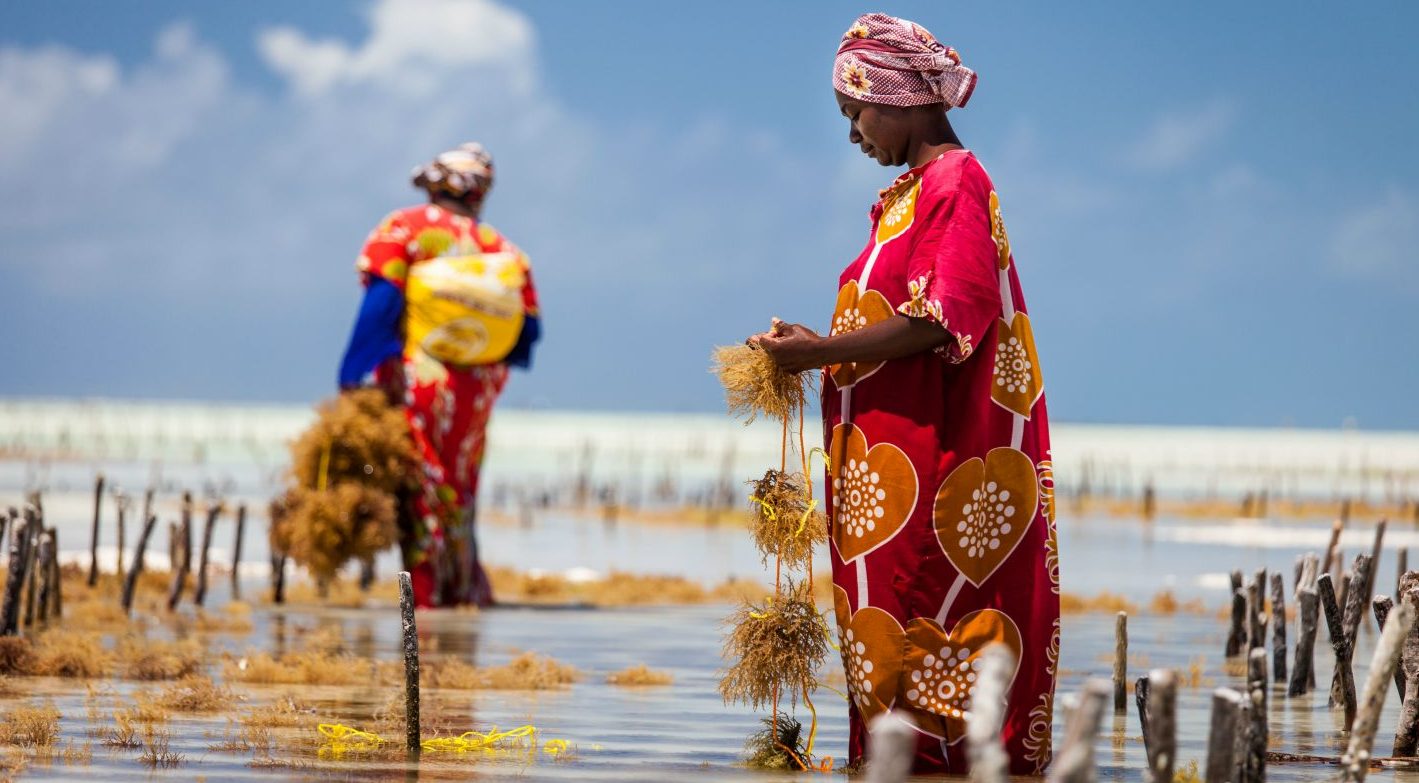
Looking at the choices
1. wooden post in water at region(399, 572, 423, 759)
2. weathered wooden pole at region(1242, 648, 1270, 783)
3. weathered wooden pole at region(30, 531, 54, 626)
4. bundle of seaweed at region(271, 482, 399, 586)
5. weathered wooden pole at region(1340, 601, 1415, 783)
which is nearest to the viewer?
weathered wooden pole at region(1340, 601, 1415, 783)

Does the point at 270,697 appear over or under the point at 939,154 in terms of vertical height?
under

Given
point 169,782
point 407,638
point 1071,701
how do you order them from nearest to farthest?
point 1071,701, point 169,782, point 407,638

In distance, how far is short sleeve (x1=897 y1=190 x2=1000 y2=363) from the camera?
498 cm

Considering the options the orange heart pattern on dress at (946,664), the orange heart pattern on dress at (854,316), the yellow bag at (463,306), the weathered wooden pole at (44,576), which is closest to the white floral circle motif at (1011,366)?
the orange heart pattern on dress at (854,316)

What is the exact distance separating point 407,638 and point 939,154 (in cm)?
212

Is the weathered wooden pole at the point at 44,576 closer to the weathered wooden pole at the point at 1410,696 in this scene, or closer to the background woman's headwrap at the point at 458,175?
the background woman's headwrap at the point at 458,175

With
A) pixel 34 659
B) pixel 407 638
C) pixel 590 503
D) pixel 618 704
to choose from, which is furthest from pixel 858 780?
pixel 590 503

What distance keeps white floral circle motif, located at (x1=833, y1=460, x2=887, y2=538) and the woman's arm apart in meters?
0.30

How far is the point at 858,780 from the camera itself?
521 centimetres

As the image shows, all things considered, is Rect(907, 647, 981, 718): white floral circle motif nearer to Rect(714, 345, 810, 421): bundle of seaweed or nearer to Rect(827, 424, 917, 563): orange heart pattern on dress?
Rect(827, 424, 917, 563): orange heart pattern on dress

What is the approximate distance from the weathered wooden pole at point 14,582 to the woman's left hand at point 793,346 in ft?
15.9

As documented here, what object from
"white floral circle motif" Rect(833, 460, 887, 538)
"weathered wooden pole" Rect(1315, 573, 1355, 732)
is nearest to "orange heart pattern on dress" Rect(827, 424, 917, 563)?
"white floral circle motif" Rect(833, 460, 887, 538)

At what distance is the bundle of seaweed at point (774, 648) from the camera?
539cm

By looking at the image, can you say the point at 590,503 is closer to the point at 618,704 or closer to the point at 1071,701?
the point at 618,704
